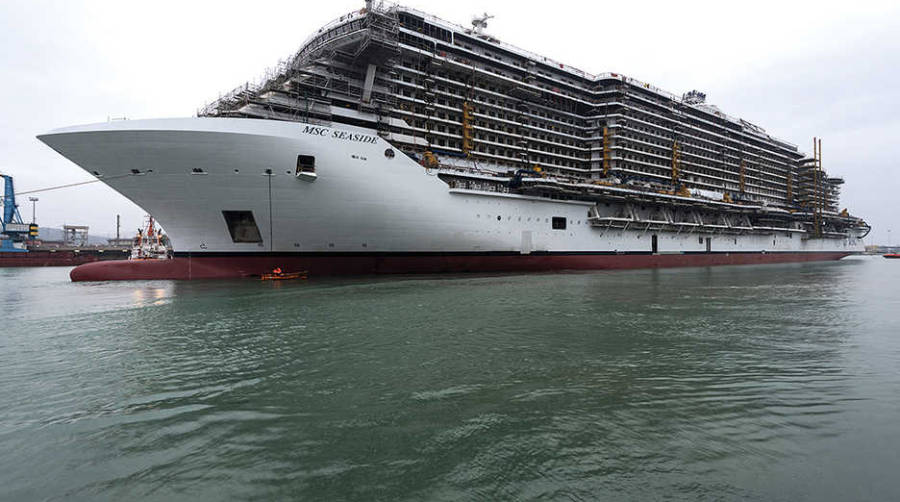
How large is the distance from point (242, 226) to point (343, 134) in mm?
7782

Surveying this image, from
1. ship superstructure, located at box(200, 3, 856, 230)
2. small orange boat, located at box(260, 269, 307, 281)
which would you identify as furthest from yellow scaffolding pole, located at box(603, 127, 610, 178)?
small orange boat, located at box(260, 269, 307, 281)

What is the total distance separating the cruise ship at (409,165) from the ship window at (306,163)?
0.18 ft

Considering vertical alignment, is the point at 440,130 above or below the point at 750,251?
above

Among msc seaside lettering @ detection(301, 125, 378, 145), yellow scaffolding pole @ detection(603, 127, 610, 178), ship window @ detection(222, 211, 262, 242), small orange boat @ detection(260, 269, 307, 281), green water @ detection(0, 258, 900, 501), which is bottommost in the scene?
green water @ detection(0, 258, 900, 501)

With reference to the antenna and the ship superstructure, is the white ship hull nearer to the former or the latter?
the ship superstructure

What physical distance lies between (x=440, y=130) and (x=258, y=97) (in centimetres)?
1196

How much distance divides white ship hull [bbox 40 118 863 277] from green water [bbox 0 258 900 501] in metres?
10.5

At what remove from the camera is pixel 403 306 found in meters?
12.9

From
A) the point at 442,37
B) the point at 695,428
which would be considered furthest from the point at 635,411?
the point at 442,37

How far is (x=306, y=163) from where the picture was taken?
2000 cm

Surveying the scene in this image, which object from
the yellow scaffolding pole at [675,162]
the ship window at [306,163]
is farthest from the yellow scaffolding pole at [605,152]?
the ship window at [306,163]

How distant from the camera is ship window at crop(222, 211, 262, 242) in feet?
68.4

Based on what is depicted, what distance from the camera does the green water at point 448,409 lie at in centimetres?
353

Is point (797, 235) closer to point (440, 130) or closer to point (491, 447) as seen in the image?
point (440, 130)
